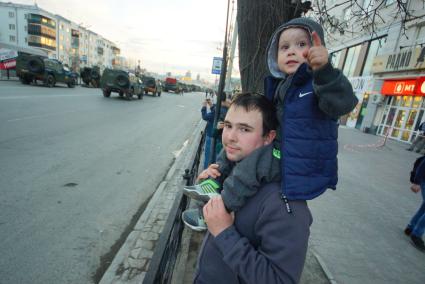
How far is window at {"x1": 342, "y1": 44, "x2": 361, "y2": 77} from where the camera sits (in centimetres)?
2270

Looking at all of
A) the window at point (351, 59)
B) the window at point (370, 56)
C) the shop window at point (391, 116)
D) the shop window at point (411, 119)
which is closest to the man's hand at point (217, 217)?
the shop window at point (411, 119)

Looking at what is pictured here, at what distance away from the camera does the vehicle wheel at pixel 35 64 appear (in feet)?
61.8

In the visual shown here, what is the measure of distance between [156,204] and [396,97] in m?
19.8

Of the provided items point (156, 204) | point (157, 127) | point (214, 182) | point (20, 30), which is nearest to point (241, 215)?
point (214, 182)

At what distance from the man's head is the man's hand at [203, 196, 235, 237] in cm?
29

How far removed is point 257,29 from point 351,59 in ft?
84.2

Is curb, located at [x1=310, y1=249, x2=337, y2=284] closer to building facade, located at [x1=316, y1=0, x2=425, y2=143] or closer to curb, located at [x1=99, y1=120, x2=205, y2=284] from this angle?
curb, located at [x1=99, y1=120, x2=205, y2=284]

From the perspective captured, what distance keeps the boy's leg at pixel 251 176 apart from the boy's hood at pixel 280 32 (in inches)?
23.3

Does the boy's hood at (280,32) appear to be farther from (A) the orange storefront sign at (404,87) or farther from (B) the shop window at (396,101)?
(B) the shop window at (396,101)

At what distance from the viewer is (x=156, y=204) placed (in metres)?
4.09

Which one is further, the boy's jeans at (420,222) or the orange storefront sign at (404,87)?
the orange storefront sign at (404,87)

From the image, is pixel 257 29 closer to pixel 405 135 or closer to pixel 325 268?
pixel 325 268

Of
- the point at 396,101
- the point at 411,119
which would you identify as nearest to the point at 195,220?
the point at 411,119

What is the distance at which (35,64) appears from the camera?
1920cm
